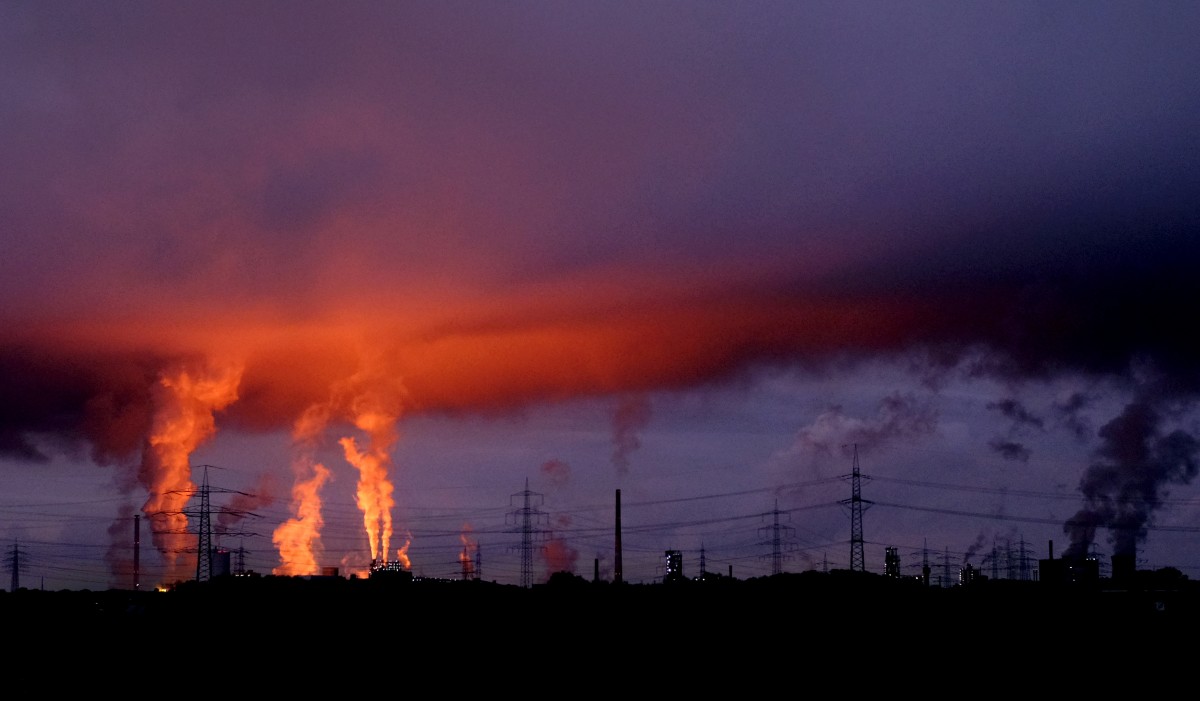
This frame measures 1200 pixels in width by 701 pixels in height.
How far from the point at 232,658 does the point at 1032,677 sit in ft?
125

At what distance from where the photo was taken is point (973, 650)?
61.7m

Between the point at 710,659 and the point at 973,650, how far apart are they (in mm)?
14047

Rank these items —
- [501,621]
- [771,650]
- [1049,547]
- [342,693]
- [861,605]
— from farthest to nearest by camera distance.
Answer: [1049,547] < [861,605] < [501,621] < [771,650] < [342,693]

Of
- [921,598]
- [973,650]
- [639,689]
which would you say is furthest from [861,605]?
[639,689]

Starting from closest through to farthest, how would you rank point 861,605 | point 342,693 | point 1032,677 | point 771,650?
1. point 342,693
2. point 1032,677
3. point 771,650
4. point 861,605

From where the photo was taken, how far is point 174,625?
70.2 metres

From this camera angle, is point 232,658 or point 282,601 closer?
point 232,658

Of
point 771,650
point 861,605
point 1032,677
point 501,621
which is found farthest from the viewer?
point 861,605

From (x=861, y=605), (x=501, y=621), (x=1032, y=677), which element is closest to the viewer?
(x=1032, y=677)

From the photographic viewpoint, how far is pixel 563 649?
202 ft

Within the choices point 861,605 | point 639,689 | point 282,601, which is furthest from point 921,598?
point 282,601

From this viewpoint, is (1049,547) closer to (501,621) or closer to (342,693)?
(501,621)

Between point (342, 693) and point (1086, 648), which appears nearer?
point (342, 693)

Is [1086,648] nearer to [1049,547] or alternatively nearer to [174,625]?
[174,625]
